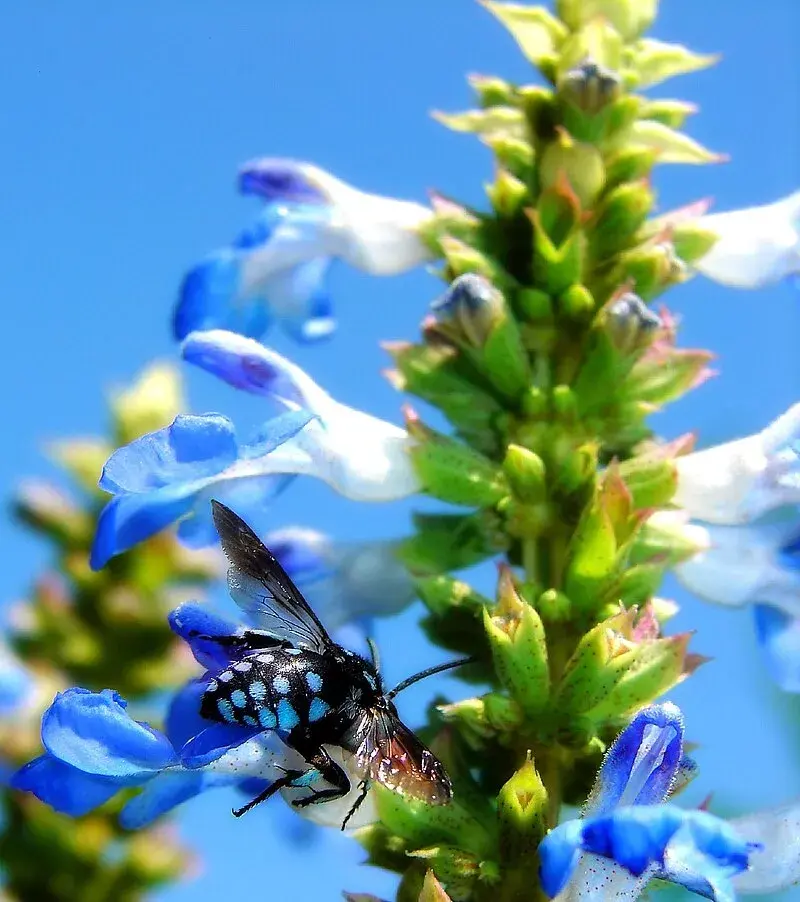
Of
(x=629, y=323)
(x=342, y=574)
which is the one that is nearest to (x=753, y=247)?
(x=629, y=323)

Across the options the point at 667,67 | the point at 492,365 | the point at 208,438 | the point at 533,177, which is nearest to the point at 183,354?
the point at 208,438

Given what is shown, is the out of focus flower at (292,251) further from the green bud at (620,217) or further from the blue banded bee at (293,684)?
the blue banded bee at (293,684)

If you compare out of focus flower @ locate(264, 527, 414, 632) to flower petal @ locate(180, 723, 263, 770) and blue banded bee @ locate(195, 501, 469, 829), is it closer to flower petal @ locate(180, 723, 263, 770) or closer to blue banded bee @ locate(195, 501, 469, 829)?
blue banded bee @ locate(195, 501, 469, 829)

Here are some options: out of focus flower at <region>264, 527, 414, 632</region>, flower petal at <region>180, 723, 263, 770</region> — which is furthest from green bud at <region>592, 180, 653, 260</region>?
flower petal at <region>180, 723, 263, 770</region>

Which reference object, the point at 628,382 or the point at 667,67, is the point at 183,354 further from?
the point at 667,67

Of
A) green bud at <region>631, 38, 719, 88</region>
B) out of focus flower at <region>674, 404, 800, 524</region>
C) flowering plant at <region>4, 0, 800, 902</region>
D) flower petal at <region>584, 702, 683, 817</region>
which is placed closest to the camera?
flower petal at <region>584, 702, 683, 817</region>

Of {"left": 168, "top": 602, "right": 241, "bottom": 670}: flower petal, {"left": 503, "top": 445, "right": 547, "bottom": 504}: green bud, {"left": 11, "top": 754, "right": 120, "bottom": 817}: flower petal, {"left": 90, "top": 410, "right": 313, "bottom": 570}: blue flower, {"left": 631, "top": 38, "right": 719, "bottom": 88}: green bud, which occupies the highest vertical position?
{"left": 631, "top": 38, "right": 719, "bottom": 88}: green bud

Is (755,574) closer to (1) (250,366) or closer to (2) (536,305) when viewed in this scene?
(2) (536,305)
